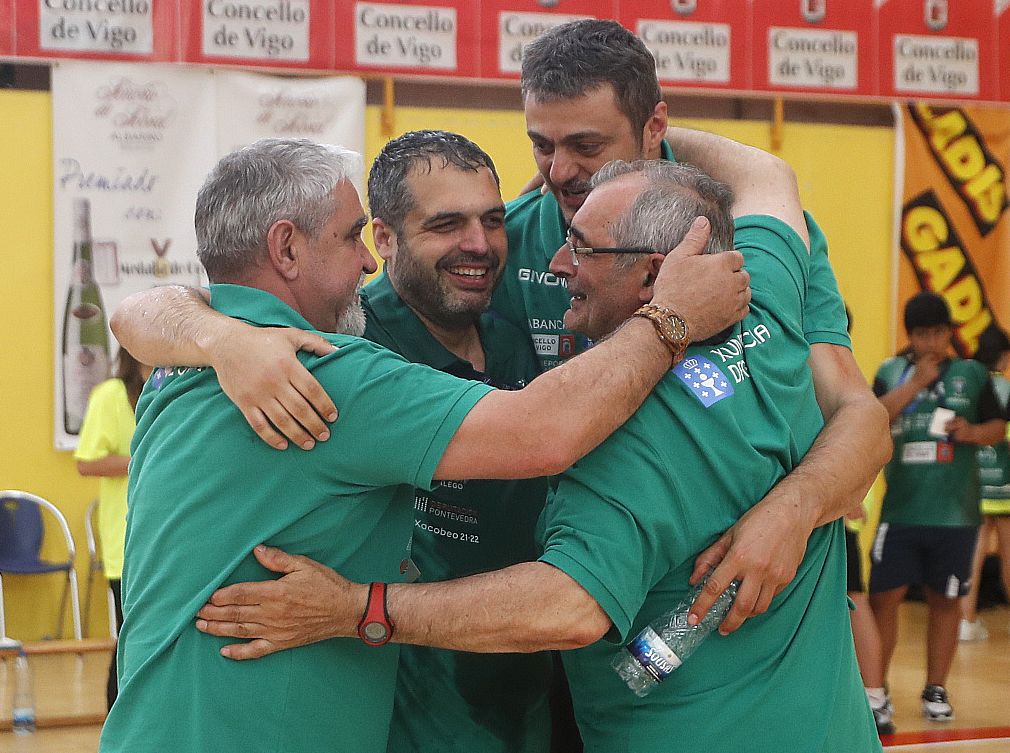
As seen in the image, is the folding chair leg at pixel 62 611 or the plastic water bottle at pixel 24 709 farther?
the folding chair leg at pixel 62 611

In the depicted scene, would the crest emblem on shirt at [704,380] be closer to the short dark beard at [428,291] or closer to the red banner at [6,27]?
the short dark beard at [428,291]

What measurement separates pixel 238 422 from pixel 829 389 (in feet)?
3.75

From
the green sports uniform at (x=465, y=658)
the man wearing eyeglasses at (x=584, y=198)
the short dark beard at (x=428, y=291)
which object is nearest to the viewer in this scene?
the man wearing eyeglasses at (x=584, y=198)

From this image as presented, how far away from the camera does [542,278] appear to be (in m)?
2.74

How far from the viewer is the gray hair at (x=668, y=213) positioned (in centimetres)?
207

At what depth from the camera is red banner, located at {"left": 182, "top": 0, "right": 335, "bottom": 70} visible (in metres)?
7.95

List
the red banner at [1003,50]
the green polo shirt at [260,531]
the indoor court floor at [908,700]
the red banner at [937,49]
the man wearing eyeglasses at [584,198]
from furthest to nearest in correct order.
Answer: the red banner at [1003,50] → the red banner at [937,49] → the indoor court floor at [908,700] → the man wearing eyeglasses at [584,198] → the green polo shirt at [260,531]

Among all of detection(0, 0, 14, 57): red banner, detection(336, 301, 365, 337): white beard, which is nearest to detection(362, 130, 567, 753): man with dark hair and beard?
detection(336, 301, 365, 337): white beard

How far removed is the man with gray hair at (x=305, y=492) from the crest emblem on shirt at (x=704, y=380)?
5 centimetres

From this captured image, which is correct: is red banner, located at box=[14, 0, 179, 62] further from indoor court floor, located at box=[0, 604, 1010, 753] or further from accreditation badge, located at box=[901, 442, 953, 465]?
accreditation badge, located at box=[901, 442, 953, 465]

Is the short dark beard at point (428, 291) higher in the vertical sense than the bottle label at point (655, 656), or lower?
higher

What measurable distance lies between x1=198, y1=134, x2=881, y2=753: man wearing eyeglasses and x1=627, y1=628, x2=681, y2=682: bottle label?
0.03m

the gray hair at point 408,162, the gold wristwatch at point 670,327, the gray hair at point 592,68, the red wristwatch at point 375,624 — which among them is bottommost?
the red wristwatch at point 375,624

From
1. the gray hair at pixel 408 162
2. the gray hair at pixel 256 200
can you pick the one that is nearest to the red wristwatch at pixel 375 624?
the gray hair at pixel 256 200
